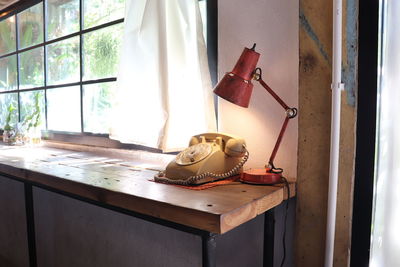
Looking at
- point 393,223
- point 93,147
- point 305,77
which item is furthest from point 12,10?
point 393,223

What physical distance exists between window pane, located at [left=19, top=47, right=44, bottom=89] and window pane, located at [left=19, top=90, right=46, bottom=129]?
0.31 ft

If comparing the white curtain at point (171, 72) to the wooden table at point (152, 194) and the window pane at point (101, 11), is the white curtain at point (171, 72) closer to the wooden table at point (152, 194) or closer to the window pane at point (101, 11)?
the wooden table at point (152, 194)

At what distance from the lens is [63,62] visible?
2709 mm

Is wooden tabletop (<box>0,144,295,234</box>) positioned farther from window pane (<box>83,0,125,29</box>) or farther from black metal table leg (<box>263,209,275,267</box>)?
window pane (<box>83,0,125,29</box>)

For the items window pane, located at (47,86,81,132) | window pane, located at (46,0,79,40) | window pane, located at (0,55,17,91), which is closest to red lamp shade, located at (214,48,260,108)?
window pane, located at (47,86,81,132)

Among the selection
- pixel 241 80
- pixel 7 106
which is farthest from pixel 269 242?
pixel 7 106

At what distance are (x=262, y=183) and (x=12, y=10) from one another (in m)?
3.44

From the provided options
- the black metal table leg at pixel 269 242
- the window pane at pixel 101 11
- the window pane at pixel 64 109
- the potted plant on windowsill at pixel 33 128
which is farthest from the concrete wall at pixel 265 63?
the potted plant on windowsill at pixel 33 128

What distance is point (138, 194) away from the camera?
1106mm

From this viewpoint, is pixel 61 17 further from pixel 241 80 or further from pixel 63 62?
pixel 241 80

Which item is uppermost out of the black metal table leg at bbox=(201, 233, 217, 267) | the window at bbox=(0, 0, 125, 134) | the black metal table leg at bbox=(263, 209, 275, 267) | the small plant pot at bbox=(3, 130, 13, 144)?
the window at bbox=(0, 0, 125, 134)

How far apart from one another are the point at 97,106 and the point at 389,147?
1963mm

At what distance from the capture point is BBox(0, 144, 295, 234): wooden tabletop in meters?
0.94

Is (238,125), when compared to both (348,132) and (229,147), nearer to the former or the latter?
(229,147)
